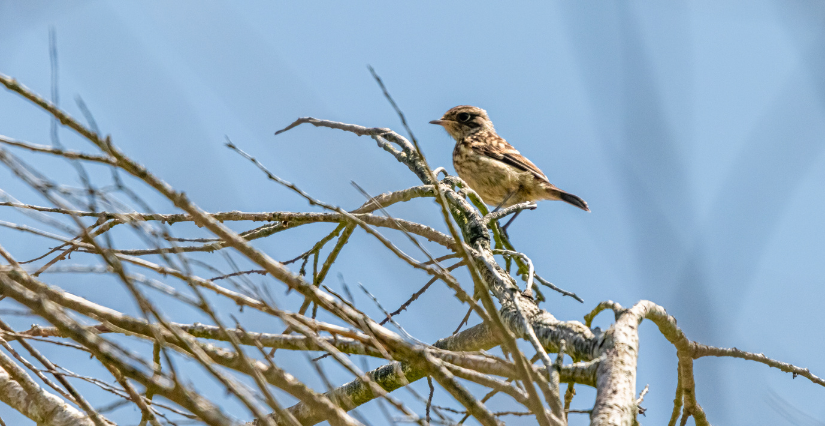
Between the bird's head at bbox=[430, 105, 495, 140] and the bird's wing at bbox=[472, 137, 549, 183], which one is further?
the bird's head at bbox=[430, 105, 495, 140]

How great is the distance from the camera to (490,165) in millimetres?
6879

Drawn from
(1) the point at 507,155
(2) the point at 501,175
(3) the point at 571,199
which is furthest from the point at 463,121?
(3) the point at 571,199

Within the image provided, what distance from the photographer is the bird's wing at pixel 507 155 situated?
22.6 feet

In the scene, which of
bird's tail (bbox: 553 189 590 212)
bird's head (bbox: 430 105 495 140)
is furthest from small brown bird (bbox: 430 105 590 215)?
bird's head (bbox: 430 105 495 140)

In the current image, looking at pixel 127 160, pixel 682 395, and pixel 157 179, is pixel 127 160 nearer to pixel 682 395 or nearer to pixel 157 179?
pixel 157 179

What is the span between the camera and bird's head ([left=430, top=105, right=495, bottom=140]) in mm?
8031

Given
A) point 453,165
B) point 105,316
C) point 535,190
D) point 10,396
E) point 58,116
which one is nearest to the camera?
point 58,116

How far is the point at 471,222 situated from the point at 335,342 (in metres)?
1.49

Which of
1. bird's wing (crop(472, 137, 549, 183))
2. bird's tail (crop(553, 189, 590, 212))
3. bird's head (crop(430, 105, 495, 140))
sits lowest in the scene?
bird's tail (crop(553, 189, 590, 212))

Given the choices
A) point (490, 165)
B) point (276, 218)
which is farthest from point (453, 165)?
point (276, 218)

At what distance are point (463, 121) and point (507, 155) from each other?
4.17 ft

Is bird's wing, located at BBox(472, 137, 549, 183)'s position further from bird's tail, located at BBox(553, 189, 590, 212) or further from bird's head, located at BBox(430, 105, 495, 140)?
bird's head, located at BBox(430, 105, 495, 140)

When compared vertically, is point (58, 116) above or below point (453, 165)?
below

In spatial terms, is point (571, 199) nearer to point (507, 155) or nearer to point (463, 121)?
point (507, 155)
